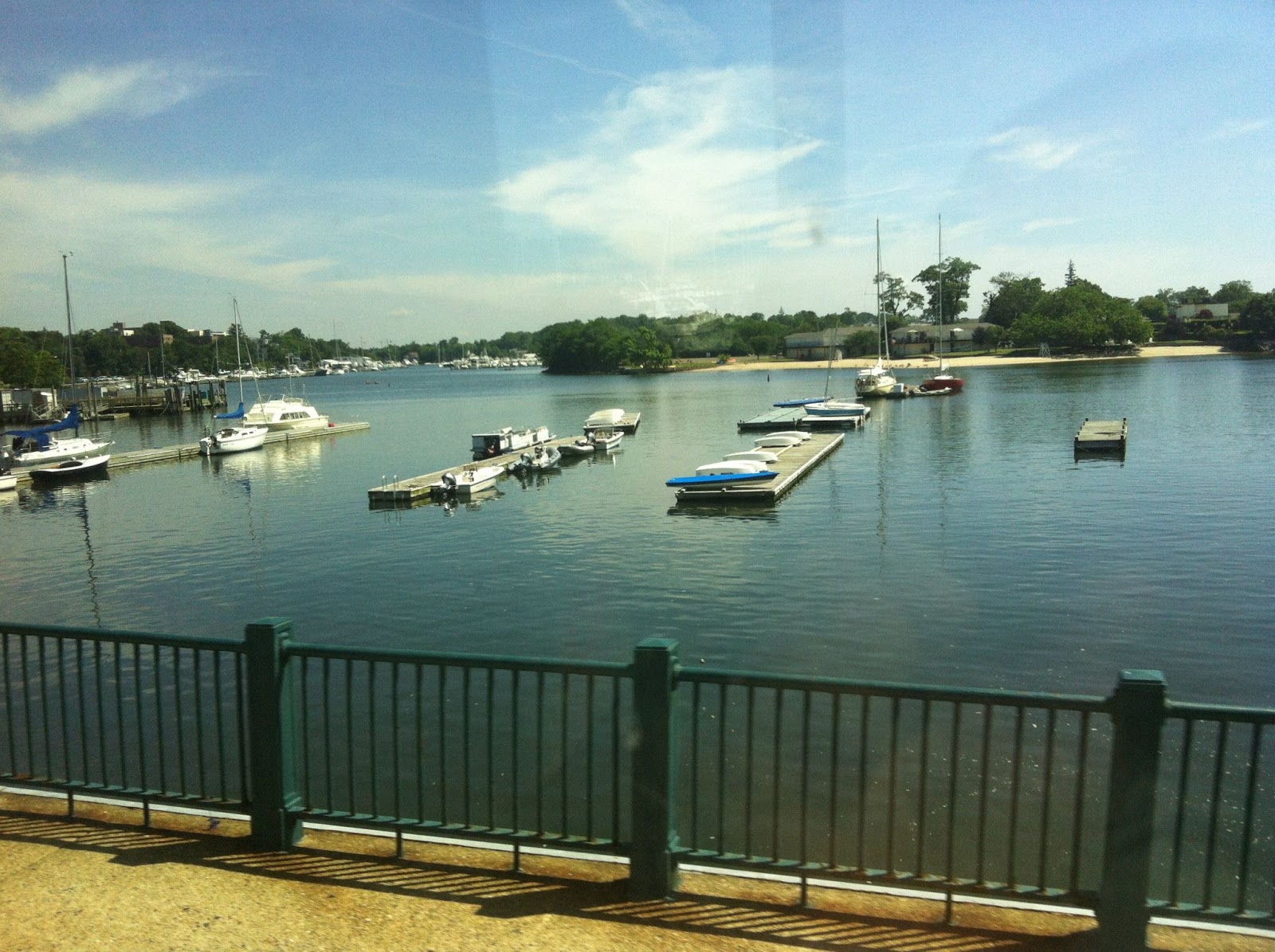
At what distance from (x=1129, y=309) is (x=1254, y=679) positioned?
601ft

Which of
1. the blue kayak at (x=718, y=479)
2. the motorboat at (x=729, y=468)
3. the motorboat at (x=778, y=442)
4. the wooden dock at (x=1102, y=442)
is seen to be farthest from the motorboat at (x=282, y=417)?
the wooden dock at (x=1102, y=442)

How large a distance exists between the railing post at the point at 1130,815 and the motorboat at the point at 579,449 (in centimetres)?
5422

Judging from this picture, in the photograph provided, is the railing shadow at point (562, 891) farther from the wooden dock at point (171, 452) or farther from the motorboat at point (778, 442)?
the wooden dock at point (171, 452)

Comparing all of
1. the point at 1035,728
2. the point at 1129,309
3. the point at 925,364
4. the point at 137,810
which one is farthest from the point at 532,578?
the point at 1129,309

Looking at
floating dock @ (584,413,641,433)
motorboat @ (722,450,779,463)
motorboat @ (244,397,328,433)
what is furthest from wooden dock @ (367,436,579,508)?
motorboat @ (244,397,328,433)

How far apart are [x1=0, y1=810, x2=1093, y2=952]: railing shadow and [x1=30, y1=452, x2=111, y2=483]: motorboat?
2153 inches

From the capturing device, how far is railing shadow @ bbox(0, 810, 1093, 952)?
16.8 ft

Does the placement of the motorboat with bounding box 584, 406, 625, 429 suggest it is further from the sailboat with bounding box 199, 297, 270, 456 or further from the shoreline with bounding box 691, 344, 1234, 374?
the shoreline with bounding box 691, 344, 1234, 374

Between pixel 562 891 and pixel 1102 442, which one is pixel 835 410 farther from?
pixel 562 891

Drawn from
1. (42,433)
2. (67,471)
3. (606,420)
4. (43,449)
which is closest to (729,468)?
(606,420)

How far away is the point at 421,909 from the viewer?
5.44 metres

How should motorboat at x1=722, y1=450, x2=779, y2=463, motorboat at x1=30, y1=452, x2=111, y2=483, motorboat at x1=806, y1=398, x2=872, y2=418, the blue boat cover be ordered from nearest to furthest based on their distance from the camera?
1. motorboat at x1=722, y1=450, x2=779, y2=463
2. motorboat at x1=30, y1=452, x2=111, y2=483
3. the blue boat cover
4. motorboat at x1=806, y1=398, x2=872, y2=418

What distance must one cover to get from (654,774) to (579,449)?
54.0 m

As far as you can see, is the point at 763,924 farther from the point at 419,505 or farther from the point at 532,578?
the point at 419,505
